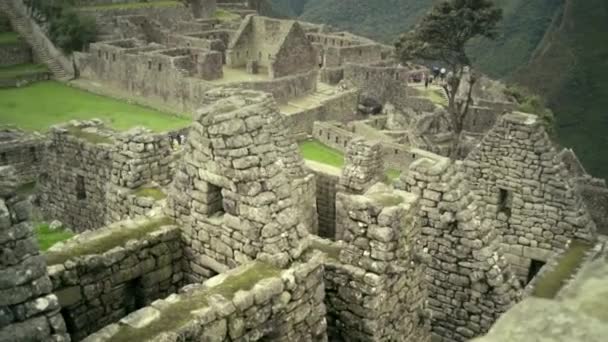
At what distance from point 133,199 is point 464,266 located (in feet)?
13.4

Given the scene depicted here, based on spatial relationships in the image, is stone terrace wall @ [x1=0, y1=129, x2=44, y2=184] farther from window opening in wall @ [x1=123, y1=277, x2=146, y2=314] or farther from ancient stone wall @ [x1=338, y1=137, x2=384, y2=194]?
window opening in wall @ [x1=123, y1=277, x2=146, y2=314]

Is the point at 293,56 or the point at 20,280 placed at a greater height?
the point at 20,280

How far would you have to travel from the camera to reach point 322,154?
27.1m

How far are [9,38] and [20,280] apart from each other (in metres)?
42.6

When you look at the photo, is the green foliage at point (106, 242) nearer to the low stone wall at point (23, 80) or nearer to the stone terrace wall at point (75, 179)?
the stone terrace wall at point (75, 179)

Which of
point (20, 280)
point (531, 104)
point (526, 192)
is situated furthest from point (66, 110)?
point (20, 280)

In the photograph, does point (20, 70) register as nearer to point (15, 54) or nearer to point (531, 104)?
point (15, 54)

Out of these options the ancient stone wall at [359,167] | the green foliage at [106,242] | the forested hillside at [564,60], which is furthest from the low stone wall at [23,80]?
the green foliage at [106,242]

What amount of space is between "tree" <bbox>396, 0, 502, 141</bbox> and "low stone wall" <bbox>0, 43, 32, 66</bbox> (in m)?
24.0

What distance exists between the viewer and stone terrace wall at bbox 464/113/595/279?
343 inches

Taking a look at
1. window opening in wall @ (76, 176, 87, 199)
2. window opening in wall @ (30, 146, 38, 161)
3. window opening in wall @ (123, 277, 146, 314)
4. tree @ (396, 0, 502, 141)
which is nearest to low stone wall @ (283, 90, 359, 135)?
tree @ (396, 0, 502, 141)

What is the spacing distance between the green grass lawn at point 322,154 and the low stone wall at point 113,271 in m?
18.8

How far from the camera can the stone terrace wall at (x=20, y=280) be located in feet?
12.7

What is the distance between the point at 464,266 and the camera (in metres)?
7.07
